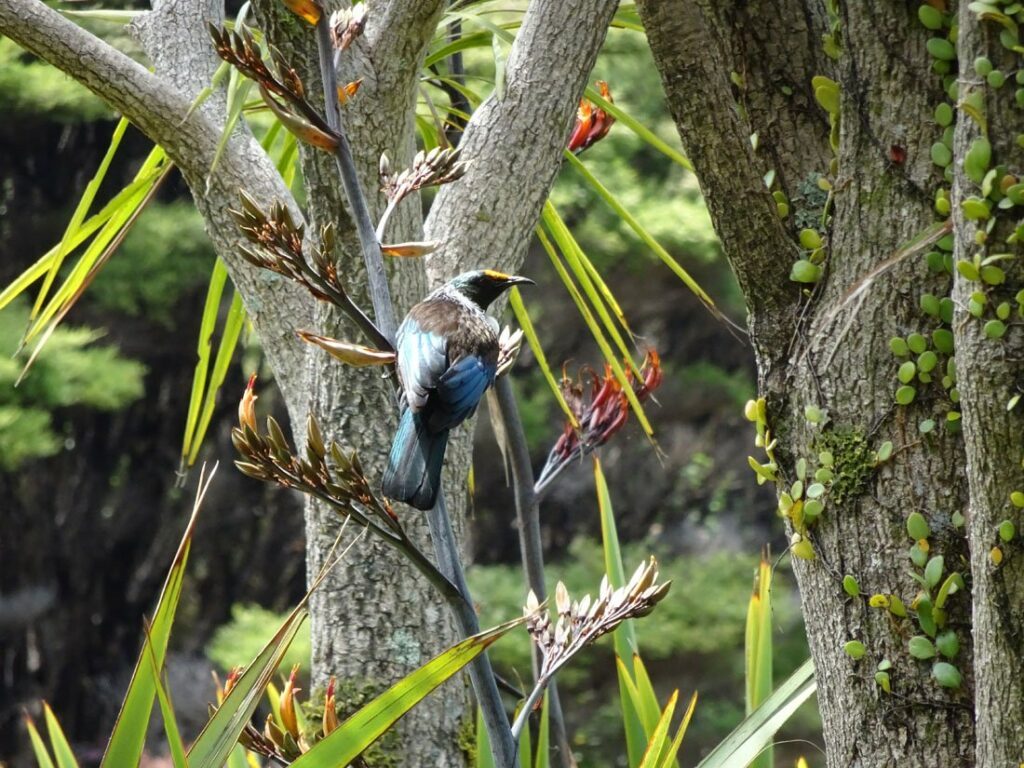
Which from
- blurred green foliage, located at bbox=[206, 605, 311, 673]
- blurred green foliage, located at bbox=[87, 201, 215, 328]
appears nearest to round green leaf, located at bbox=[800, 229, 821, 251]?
blurred green foliage, located at bbox=[206, 605, 311, 673]

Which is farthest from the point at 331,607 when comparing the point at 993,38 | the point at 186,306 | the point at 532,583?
the point at 186,306

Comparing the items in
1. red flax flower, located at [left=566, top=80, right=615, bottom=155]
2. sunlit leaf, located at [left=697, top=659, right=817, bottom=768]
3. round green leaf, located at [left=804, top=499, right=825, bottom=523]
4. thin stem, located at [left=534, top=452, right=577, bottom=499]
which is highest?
red flax flower, located at [left=566, top=80, right=615, bottom=155]

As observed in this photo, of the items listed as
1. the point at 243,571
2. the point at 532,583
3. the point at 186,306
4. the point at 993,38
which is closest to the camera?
the point at 993,38

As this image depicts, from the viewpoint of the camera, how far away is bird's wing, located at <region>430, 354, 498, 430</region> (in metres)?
1.01

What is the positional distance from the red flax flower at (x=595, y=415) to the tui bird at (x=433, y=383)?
688 millimetres

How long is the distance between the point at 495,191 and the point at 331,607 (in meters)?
0.62

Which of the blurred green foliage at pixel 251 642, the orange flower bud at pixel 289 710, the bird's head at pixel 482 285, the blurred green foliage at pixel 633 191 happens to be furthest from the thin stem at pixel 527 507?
the blurred green foliage at pixel 633 191

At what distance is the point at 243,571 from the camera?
196 inches

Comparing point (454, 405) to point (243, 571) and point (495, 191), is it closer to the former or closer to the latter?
point (495, 191)

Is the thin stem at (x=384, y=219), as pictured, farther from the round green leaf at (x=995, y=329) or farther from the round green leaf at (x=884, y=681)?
the round green leaf at (x=884, y=681)

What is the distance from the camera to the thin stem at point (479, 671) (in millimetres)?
881

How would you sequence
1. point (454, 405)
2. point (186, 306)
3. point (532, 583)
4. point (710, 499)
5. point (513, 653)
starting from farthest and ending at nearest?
1. point (710, 499)
2. point (186, 306)
3. point (513, 653)
4. point (532, 583)
5. point (454, 405)

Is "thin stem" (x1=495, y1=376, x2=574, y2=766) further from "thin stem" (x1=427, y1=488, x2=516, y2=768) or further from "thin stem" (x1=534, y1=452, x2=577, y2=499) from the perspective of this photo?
"thin stem" (x1=427, y1=488, x2=516, y2=768)

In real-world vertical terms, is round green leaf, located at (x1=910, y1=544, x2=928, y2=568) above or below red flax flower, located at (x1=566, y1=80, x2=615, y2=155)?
below
